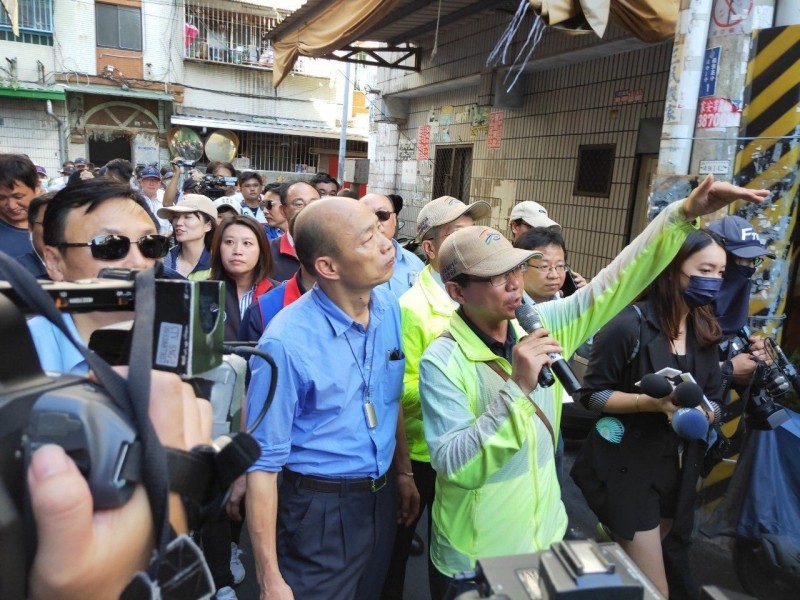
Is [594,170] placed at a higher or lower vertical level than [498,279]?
higher

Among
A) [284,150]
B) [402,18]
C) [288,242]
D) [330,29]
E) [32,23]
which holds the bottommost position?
[288,242]

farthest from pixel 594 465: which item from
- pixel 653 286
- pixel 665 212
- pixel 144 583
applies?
pixel 144 583

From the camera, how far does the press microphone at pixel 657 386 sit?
2244mm

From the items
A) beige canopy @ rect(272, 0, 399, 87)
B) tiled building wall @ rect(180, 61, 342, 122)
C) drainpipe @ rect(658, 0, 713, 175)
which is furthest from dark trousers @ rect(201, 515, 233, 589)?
tiled building wall @ rect(180, 61, 342, 122)

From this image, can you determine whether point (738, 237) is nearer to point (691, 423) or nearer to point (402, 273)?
point (691, 423)

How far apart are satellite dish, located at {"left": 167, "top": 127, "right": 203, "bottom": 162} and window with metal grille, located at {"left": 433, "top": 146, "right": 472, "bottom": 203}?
1185 centimetres

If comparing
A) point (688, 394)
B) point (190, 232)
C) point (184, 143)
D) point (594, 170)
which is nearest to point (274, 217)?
point (190, 232)

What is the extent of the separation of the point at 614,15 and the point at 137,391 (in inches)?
194

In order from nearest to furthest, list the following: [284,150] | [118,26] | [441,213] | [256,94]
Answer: [441,213] → [118,26] → [256,94] → [284,150]

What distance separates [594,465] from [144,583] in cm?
225

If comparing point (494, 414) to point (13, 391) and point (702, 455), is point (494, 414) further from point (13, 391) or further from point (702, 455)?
point (702, 455)

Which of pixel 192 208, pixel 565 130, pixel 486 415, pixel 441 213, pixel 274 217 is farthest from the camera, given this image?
pixel 565 130

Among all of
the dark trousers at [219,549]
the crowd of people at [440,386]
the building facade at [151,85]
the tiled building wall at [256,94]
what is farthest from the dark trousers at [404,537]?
the tiled building wall at [256,94]

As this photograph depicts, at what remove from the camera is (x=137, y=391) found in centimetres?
84
